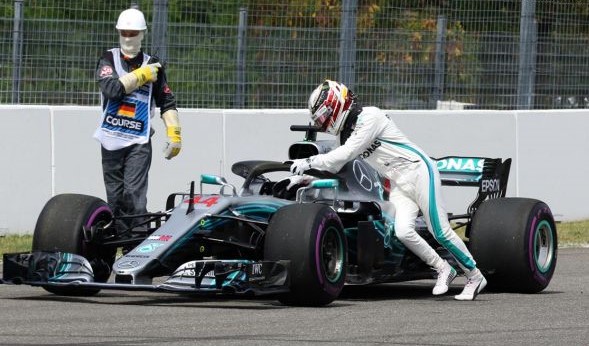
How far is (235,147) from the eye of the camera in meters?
15.0

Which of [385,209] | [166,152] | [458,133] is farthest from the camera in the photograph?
[458,133]

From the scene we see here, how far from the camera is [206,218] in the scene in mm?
9602

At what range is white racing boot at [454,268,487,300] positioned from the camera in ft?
34.0

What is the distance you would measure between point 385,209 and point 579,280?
2391mm

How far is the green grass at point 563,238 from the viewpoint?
13164mm

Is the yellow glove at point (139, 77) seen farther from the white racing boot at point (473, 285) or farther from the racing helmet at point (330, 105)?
the white racing boot at point (473, 285)

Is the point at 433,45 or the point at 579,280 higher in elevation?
the point at 433,45

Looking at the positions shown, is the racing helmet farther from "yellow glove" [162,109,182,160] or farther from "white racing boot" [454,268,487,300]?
"yellow glove" [162,109,182,160]

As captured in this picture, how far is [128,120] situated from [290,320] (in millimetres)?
3062

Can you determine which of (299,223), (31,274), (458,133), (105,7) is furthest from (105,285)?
(458,133)

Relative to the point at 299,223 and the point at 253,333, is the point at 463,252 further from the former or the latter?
the point at 253,333

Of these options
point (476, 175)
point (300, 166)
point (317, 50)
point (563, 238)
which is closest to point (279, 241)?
point (300, 166)

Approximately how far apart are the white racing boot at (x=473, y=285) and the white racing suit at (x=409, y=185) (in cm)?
5

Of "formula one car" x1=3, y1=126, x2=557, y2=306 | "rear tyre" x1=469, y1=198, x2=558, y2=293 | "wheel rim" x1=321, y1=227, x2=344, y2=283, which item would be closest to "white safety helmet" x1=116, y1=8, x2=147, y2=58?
"formula one car" x1=3, y1=126, x2=557, y2=306
